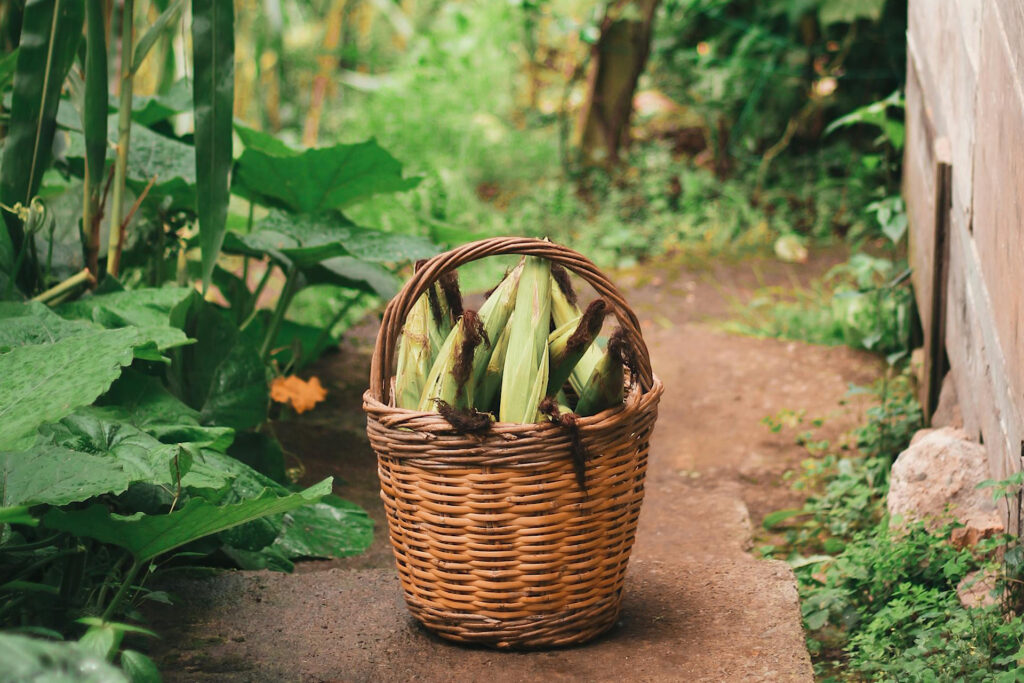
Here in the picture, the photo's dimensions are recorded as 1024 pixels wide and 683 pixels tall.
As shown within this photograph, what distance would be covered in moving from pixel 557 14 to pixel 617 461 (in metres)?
4.66

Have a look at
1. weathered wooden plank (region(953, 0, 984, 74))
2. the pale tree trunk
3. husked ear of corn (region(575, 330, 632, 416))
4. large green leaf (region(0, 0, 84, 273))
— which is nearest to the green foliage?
husked ear of corn (region(575, 330, 632, 416))

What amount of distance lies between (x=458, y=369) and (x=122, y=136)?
110 centimetres

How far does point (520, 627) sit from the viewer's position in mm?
1824

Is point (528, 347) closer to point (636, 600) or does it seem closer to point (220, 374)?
→ point (636, 600)

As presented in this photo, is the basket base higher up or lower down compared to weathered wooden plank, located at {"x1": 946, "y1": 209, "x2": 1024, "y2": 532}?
lower down

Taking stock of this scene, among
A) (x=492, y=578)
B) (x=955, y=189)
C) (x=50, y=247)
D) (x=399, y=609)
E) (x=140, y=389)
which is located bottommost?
(x=399, y=609)

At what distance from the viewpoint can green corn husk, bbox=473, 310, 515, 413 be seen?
1871 mm

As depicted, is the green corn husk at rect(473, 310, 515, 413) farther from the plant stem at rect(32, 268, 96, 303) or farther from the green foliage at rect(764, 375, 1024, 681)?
the plant stem at rect(32, 268, 96, 303)

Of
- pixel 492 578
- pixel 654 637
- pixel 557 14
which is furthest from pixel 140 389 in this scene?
pixel 557 14

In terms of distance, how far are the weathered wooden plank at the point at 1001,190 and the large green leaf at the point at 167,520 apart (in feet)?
4.04

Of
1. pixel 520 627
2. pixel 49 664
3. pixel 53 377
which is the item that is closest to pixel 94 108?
pixel 53 377

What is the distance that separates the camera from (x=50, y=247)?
2.33 meters

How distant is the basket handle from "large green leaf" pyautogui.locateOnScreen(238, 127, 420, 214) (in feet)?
3.28

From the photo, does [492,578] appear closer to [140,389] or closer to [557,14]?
[140,389]
